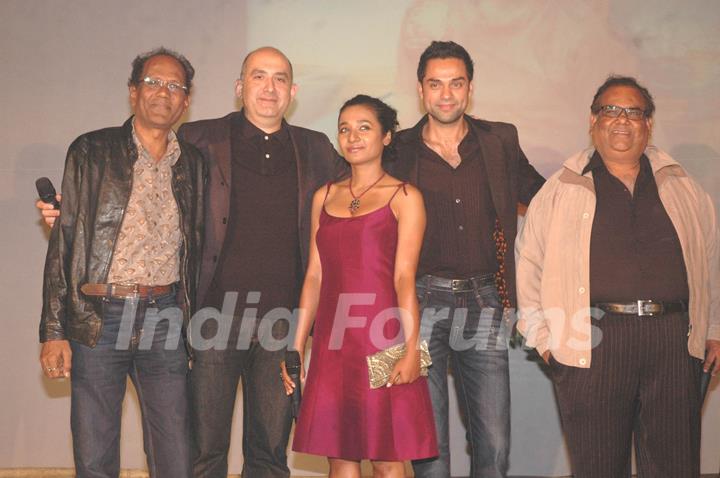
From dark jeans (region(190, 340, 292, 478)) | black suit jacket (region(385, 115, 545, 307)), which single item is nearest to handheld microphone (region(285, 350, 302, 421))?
dark jeans (region(190, 340, 292, 478))

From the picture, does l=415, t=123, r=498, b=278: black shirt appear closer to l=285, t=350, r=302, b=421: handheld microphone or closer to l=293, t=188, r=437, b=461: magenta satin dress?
l=293, t=188, r=437, b=461: magenta satin dress

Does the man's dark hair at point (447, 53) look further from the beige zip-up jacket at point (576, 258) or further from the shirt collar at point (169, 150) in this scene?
the shirt collar at point (169, 150)

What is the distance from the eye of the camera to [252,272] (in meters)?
3.32

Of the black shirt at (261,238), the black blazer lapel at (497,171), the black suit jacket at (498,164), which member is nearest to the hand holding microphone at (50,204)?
the black shirt at (261,238)

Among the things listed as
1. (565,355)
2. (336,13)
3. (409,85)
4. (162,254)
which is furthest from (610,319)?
(336,13)

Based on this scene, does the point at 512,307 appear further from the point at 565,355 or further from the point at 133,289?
the point at 133,289

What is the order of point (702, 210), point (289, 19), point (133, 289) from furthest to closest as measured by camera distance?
point (289, 19) < point (702, 210) < point (133, 289)

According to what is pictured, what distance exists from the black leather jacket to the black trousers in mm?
1611

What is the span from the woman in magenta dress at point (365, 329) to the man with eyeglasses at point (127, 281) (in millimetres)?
518

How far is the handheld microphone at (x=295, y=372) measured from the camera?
3098 millimetres

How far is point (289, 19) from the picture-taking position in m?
4.73

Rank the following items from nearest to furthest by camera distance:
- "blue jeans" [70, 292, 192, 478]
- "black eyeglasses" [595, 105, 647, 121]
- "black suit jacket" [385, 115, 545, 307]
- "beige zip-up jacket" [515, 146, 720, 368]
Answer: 1. "blue jeans" [70, 292, 192, 478]
2. "beige zip-up jacket" [515, 146, 720, 368]
3. "black eyeglasses" [595, 105, 647, 121]
4. "black suit jacket" [385, 115, 545, 307]

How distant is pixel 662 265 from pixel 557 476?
2086mm

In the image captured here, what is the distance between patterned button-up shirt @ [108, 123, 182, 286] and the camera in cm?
309
